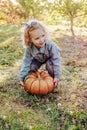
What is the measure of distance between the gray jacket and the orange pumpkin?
0.16 metres

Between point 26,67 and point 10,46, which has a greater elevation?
point 26,67

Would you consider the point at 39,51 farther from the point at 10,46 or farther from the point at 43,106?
the point at 10,46

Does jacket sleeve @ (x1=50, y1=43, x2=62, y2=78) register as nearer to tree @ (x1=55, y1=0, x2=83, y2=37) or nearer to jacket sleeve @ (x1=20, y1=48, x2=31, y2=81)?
jacket sleeve @ (x1=20, y1=48, x2=31, y2=81)

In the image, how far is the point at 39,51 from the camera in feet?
16.4

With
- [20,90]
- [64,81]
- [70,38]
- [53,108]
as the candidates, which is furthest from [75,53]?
[53,108]

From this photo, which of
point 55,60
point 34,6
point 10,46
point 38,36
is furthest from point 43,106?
point 34,6

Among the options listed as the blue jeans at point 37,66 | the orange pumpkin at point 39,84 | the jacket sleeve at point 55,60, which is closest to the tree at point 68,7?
the blue jeans at point 37,66

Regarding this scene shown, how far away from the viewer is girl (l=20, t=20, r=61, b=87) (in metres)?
4.80

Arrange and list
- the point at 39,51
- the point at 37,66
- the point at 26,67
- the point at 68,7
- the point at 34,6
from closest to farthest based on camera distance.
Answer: the point at 39,51 < the point at 26,67 < the point at 37,66 < the point at 68,7 < the point at 34,6

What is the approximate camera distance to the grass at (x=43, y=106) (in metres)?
4.23

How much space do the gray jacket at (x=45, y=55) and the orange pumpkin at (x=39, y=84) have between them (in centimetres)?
16

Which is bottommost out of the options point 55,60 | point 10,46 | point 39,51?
point 10,46

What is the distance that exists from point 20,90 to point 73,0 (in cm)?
535

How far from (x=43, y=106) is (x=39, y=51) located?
2.79 ft
